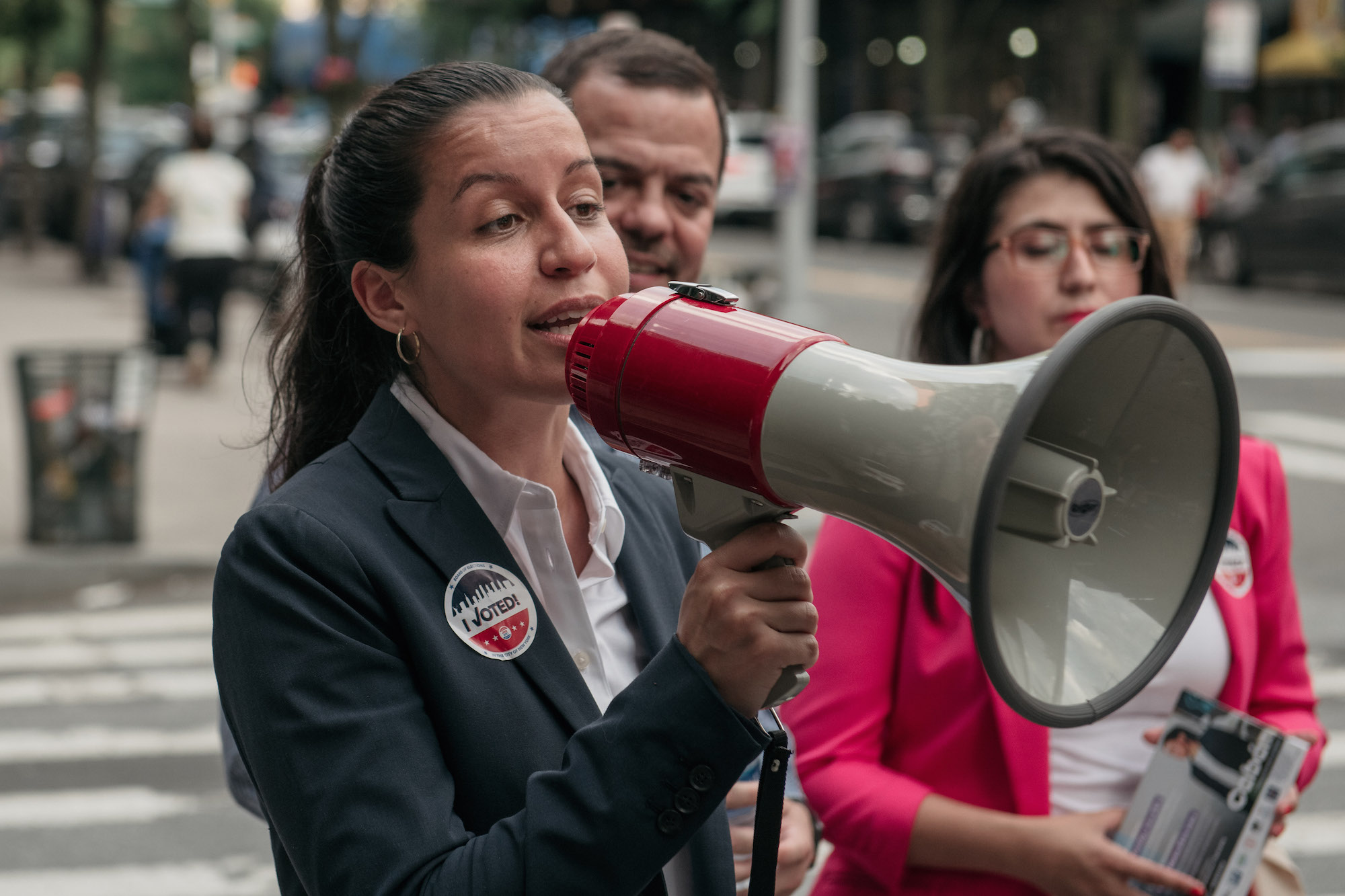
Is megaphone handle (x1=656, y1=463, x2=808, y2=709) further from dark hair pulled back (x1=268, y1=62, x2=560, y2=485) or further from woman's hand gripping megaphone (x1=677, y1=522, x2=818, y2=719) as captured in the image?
dark hair pulled back (x1=268, y1=62, x2=560, y2=485)

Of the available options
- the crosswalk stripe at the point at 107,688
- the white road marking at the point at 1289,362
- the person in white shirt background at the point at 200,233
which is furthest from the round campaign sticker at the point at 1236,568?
the white road marking at the point at 1289,362

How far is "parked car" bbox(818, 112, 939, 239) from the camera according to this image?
24453 millimetres

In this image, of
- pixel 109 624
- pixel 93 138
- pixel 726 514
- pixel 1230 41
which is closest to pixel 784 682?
pixel 726 514

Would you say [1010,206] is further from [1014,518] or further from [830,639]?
[1014,518]

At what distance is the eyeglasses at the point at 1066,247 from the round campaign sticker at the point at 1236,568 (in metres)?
0.51

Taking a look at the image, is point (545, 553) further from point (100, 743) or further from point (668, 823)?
point (100, 743)

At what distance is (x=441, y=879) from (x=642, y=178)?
5.20 ft

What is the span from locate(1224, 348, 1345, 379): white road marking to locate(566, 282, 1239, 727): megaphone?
11512mm

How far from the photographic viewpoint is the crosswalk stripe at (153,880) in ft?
14.4

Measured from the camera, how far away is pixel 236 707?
160 cm

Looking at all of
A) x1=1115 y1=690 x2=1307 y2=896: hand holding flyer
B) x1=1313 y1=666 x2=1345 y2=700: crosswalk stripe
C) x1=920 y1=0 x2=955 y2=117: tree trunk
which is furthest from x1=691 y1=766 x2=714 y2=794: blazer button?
x1=920 y1=0 x2=955 y2=117: tree trunk

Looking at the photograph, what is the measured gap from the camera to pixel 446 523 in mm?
1734

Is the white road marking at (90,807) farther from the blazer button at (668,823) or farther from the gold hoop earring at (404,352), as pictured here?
the blazer button at (668,823)

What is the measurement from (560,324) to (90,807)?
3.95m
